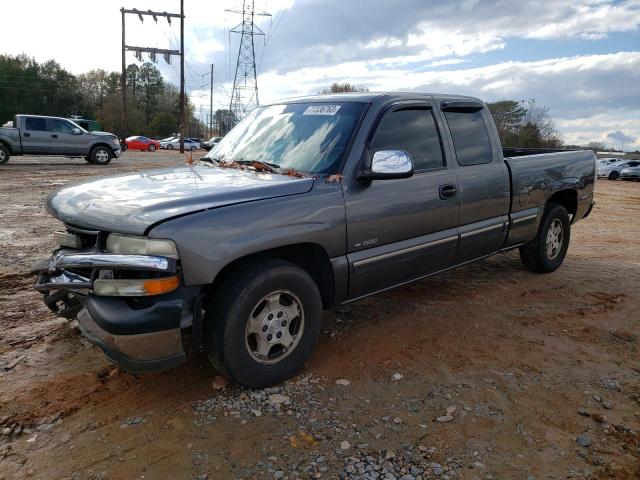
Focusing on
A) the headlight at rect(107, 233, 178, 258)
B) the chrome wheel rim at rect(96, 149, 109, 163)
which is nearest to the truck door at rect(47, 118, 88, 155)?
the chrome wheel rim at rect(96, 149, 109, 163)

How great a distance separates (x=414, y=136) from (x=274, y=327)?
Answer: 6.51 ft

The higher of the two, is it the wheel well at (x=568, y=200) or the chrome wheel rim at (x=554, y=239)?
the wheel well at (x=568, y=200)

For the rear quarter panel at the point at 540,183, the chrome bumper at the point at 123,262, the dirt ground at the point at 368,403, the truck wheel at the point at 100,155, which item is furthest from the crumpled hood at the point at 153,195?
the truck wheel at the point at 100,155

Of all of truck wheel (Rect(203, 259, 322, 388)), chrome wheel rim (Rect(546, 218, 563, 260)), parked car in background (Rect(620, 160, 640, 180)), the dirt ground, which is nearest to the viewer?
the dirt ground

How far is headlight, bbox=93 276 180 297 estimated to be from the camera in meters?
2.59

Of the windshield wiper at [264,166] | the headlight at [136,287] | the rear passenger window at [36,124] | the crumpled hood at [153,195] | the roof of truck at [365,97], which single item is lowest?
the headlight at [136,287]

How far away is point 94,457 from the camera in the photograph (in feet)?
8.18

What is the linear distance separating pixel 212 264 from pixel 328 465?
3.98ft

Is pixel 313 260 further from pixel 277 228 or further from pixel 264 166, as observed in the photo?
pixel 264 166

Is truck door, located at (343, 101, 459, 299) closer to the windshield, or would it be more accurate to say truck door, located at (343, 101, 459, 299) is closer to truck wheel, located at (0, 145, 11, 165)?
the windshield

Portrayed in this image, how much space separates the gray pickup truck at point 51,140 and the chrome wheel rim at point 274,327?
61.8 ft

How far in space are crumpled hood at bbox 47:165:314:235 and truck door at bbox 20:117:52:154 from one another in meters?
17.6

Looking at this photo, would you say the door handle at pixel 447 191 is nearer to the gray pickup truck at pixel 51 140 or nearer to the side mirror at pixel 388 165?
the side mirror at pixel 388 165

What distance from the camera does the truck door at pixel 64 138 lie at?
61.4 ft
